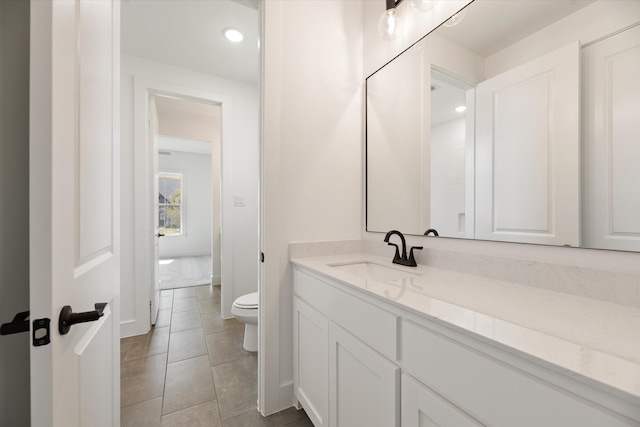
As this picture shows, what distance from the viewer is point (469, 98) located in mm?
1117

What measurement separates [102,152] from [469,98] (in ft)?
4.70

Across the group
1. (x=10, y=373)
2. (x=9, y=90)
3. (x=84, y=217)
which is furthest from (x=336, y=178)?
(x=10, y=373)

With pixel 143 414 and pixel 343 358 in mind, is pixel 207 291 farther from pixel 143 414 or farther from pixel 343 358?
pixel 343 358

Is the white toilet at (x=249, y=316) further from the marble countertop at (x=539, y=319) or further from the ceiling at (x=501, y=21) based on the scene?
the ceiling at (x=501, y=21)

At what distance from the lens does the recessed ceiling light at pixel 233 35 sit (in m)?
2.07

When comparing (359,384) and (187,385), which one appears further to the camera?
(187,385)

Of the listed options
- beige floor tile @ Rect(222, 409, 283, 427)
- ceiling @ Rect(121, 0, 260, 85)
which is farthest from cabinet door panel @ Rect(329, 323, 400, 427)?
ceiling @ Rect(121, 0, 260, 85)

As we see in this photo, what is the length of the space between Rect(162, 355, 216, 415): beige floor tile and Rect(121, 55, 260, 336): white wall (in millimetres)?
808

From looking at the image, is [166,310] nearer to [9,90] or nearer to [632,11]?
[9,90]

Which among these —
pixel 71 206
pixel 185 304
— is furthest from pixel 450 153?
pixel 185 304

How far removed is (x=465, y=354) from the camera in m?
0.57

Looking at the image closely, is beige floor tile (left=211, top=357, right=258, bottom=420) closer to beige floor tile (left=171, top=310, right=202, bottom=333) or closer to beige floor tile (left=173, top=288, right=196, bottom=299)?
beige floor tile (left=171, top=310, right=202, bottom=333)

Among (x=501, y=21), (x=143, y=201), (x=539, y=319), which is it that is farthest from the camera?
(x=143, y=201)

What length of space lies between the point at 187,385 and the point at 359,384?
130 centimetres
